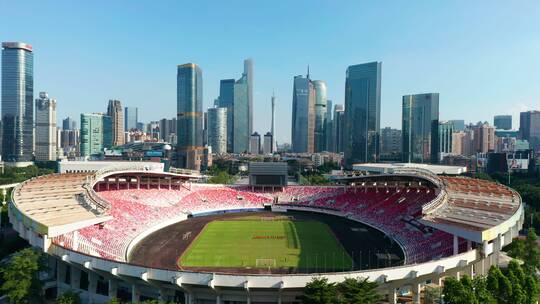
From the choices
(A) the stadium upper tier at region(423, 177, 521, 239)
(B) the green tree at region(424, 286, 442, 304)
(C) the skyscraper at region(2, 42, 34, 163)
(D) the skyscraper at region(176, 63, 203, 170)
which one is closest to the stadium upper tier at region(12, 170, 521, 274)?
(A) the stadium upper tier at region(423, 177, 521, 239)

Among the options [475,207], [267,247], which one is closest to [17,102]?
[267,247]

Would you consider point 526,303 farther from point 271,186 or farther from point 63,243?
point 271,186

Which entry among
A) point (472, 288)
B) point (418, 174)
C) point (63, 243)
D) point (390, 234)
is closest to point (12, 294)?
point (63, 243)

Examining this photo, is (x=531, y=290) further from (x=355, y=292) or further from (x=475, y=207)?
(x=475, y=207)

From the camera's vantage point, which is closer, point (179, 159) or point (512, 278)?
point (512, 278)

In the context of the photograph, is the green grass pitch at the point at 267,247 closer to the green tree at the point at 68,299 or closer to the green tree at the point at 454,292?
the green tree at the point at 68,299

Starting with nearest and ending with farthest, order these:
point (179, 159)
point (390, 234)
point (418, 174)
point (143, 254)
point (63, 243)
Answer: point (63, 243) < point (143, 254) < point (390, 234) < point (418, 174) < point (179, 159)

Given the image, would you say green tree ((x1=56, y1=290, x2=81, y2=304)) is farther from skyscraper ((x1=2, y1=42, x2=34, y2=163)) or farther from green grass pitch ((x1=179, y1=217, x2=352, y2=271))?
skyscraper ((x1=2, y1=42, x2=34, y2=163))
